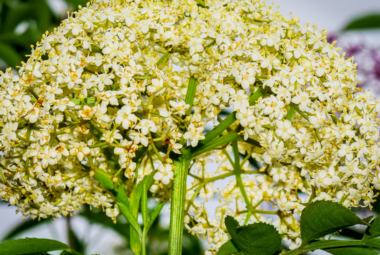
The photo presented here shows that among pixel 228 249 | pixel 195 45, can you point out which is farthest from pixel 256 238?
pixel 195 45

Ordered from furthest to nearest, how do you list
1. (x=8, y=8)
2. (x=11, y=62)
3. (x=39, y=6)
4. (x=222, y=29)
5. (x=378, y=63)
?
(x=8, y=8)
(x=39, y=6)
(x=11, y=62)
(x=378, y=63)
(x=222, y=29)

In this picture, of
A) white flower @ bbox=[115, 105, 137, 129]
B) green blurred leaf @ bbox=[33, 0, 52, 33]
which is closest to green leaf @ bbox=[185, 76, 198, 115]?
white flower @ bbox=[115, 105, 137, 129]

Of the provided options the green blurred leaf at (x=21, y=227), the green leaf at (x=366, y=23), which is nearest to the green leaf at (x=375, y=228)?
the green blurred leaf at (x=21, y=227)

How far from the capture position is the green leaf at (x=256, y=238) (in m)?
1.07

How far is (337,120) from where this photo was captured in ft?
4.02

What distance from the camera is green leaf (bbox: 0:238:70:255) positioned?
3.60ft

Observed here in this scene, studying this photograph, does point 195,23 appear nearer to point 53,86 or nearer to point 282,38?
point 282,38

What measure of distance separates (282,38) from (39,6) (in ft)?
8.10

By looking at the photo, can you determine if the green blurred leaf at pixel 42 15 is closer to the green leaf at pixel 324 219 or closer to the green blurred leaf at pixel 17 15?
the green blurred leaf at pixel 17 15

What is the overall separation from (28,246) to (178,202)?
43 cm

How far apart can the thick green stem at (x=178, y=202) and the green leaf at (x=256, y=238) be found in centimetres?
17

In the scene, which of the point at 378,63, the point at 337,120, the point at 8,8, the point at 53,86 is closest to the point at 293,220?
the point at 337,120

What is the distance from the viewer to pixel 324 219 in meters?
1.04

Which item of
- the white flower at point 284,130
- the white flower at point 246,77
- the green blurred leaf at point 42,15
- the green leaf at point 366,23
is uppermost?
the green blurred leaf at point 42,15
